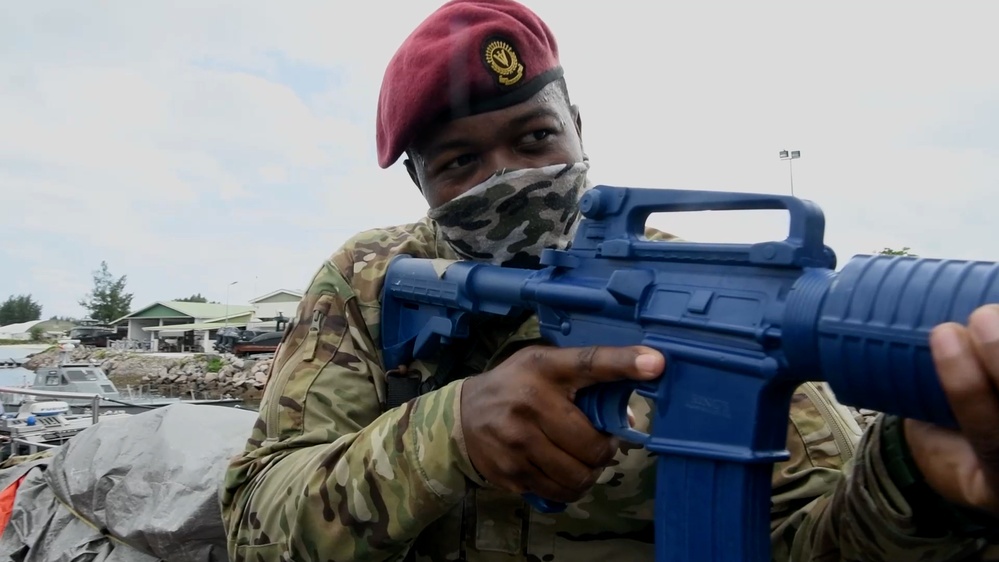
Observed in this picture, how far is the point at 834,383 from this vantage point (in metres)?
1.08

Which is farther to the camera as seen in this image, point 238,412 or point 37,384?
point 37,384

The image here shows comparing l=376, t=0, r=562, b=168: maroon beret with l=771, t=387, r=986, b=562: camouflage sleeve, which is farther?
l=376, t=0, r=562, b=168: maroon beret

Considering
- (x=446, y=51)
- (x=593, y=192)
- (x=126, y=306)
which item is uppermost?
(x=446, y=51)

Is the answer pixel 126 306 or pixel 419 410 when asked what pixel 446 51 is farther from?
pixel 126 306

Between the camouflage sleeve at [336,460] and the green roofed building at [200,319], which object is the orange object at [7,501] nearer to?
the camouflage sleeve at [336,460]

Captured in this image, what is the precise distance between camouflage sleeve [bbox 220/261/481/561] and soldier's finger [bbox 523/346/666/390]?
0.74ft

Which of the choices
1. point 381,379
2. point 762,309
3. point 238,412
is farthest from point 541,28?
point 238,412

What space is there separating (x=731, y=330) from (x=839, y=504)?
0.43m

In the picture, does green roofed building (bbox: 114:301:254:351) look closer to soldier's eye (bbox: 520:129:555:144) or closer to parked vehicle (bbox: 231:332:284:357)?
parked vehicle (bbox: 231:332:284:357)

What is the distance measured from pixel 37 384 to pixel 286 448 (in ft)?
49.6

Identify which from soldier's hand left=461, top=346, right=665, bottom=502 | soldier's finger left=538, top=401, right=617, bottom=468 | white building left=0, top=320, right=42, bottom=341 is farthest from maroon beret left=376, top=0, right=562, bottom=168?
white building left=0, top=320, right=42, bottom=341

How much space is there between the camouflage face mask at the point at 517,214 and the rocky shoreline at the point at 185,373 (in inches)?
1029

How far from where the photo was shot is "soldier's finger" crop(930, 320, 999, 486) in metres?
0.87

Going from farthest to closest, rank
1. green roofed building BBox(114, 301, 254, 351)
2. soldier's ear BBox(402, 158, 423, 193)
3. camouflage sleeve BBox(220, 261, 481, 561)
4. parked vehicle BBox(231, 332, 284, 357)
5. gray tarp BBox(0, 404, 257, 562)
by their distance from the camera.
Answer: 1. green roofed building BBox(114, 301, 254, 351)
2. parked vehicle BBox(231, 332, 284, 357)
3. gray tarp BBox(0, 404, 257, 562)
4. soldier's ear BBox(402, 158, 423, 193)
5. camouflage sleeve BBox(220, 261, 481, 561)
